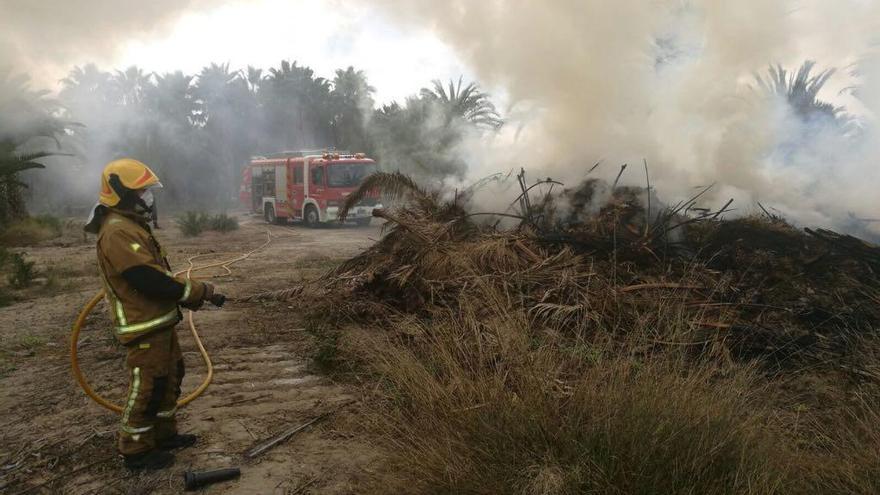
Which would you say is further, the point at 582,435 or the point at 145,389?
the point at 145,389

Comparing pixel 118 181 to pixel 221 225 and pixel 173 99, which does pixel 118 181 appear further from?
pixel 173 99

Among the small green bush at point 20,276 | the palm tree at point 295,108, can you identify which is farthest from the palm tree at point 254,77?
the small green bush at point 20,276

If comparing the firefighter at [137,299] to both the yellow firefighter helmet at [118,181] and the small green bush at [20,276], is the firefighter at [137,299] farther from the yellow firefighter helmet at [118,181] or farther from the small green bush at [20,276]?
the small green bush at [20,276]

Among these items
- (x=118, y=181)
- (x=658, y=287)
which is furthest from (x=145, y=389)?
(x=658, y=287)

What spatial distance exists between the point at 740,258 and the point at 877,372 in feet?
6.38

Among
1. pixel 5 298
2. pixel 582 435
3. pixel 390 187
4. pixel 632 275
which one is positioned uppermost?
pixel 390 187

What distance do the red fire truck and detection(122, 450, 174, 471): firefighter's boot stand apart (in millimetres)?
14416

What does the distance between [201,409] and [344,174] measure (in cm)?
1511

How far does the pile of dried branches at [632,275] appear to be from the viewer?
426 centimetres

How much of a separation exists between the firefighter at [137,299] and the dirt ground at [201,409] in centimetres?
22

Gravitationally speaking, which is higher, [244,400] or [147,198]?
Answer: [147,198]

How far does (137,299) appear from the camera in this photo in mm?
3092

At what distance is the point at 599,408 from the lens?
2502mm

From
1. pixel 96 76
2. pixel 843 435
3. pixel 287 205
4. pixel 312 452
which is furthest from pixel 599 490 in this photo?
pixel 96 76
